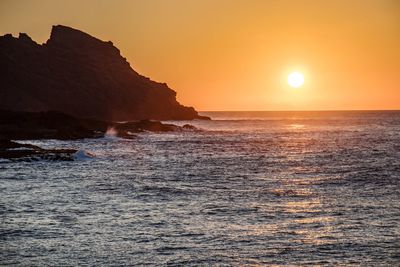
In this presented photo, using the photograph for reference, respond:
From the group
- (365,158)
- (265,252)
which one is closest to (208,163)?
(365,158)

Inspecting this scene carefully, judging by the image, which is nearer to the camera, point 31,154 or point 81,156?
point 31,154

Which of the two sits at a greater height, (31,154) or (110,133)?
(31,154)

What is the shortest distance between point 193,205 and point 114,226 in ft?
23.9

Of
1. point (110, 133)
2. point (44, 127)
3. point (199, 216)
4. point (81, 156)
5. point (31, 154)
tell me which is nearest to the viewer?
point (199, 216)

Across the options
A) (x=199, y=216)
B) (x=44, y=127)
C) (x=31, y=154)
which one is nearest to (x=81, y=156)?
(x=31, y=154)

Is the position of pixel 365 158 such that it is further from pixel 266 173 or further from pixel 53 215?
pixel 53 215

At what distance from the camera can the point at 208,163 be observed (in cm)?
6812

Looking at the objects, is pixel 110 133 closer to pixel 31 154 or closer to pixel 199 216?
pixel 31 154

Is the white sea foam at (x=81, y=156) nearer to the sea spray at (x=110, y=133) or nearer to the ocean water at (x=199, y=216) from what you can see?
the ocean water at (x=199, y=216)

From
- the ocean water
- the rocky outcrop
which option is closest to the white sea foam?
the ocean water

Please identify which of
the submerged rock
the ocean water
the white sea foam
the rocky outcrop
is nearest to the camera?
the ocean water

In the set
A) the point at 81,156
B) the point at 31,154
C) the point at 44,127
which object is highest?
the point at 44,127

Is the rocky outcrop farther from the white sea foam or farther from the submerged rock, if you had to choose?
the white sea foam

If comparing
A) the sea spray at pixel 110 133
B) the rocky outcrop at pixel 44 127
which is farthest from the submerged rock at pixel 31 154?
the sea spray at pixel 110 133
